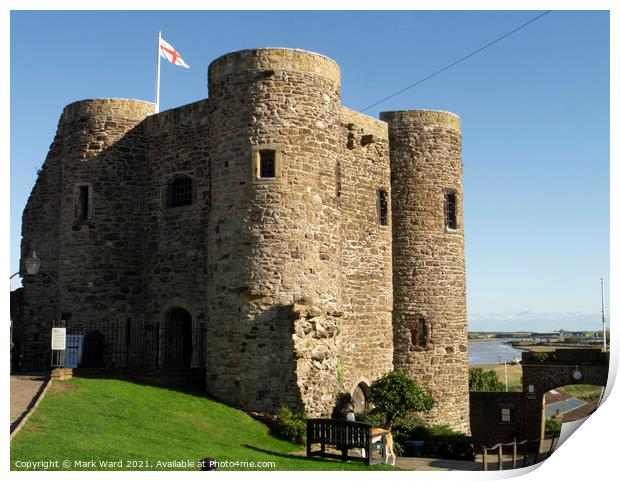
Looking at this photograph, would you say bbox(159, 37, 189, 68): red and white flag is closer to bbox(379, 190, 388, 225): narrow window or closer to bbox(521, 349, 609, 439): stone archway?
bbox(379, 190, 388, 225): narrow window

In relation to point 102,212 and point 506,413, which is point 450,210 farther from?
point 102,212

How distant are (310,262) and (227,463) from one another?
7.17m

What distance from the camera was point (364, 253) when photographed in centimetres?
2508

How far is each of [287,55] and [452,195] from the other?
9220 mm

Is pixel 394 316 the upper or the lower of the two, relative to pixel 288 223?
lower

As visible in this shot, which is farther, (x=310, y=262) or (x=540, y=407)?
(x=540, y=407)

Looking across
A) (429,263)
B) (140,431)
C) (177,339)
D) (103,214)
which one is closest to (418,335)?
(429,263)

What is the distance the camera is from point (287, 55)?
20891mm

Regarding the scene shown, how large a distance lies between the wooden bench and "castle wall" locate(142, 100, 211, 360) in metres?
6.47
